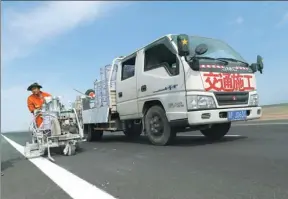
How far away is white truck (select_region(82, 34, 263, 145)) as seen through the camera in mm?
7445

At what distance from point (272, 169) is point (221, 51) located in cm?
393

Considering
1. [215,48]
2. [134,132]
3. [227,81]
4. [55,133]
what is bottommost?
[134,132]

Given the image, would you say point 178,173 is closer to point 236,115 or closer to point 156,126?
point 236,115

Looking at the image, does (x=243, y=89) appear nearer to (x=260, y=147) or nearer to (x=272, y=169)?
(x=260, y=147)

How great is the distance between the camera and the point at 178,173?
5316 mm

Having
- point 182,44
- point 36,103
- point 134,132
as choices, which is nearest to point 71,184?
point 182,44

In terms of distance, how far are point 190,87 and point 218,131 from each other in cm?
238

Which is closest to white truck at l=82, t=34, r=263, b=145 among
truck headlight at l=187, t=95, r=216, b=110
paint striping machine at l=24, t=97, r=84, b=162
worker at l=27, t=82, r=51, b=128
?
truck headlight at l=187, t=95, r=216, b=110

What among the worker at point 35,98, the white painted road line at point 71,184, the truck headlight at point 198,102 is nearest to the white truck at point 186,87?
the truck headlight at point 198,102

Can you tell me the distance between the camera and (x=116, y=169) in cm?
616

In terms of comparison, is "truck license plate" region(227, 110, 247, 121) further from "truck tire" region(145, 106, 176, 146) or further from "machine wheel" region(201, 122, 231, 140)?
"truck tire" region(145, 106, 176, 146)

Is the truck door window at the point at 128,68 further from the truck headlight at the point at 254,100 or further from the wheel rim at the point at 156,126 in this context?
the truck headlight at the point at 254,100

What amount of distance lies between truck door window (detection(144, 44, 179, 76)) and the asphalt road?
1780 millimetres

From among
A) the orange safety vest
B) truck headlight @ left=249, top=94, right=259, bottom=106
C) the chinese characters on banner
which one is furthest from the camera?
the orange safety vest
